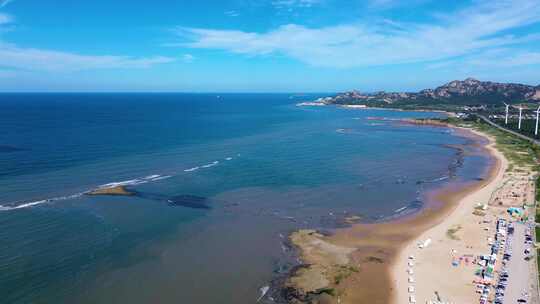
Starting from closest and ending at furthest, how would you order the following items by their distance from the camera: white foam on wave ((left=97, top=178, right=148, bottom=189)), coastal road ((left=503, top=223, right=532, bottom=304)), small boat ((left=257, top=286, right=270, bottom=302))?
1. coastal road ((left=503, top=223, right=532, bottom=304))
2. small boat ((left=257, top=286, right=270, bottom=302))
3. white foam on wave ((left=97, top=178, right=148, bottom=189))

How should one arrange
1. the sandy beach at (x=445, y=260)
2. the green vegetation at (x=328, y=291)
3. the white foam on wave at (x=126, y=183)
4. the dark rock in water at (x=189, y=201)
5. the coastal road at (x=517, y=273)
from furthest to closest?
1. the white foam on wave at (x=126, y=183)
2. the dark rock in water at (x=189, y=201)
3. the green vegetation at (x=328, y=291)
4. the sandy beach at (x=445, y=260)
5. the coastal road at (x=517, y=273)

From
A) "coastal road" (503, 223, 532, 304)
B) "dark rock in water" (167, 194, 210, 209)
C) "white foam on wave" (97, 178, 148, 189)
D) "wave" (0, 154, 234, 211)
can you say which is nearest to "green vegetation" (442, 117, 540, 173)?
"coastal road" (503, 223, 532, 304)

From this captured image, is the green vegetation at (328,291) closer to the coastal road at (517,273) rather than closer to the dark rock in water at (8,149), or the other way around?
the coastal road at (517,273)

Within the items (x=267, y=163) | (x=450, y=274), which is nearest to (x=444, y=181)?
(x=267, y=163)

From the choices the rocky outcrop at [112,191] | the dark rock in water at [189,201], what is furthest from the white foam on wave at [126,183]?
the dark rock in water at [189,201]

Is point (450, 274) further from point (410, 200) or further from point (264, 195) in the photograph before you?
point (264, 195)

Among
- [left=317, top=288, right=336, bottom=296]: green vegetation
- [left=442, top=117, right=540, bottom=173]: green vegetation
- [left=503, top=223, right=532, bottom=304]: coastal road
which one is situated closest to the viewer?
[left=503, top=223, right=532, bottom=304]: coastal road

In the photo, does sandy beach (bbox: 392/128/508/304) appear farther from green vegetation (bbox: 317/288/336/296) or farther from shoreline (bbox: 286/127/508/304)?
green vegetation (bbox: 317/288/336/296)

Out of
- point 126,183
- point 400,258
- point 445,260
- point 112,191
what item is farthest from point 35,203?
point 445,260

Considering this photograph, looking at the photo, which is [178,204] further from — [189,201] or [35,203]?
[35,203]
